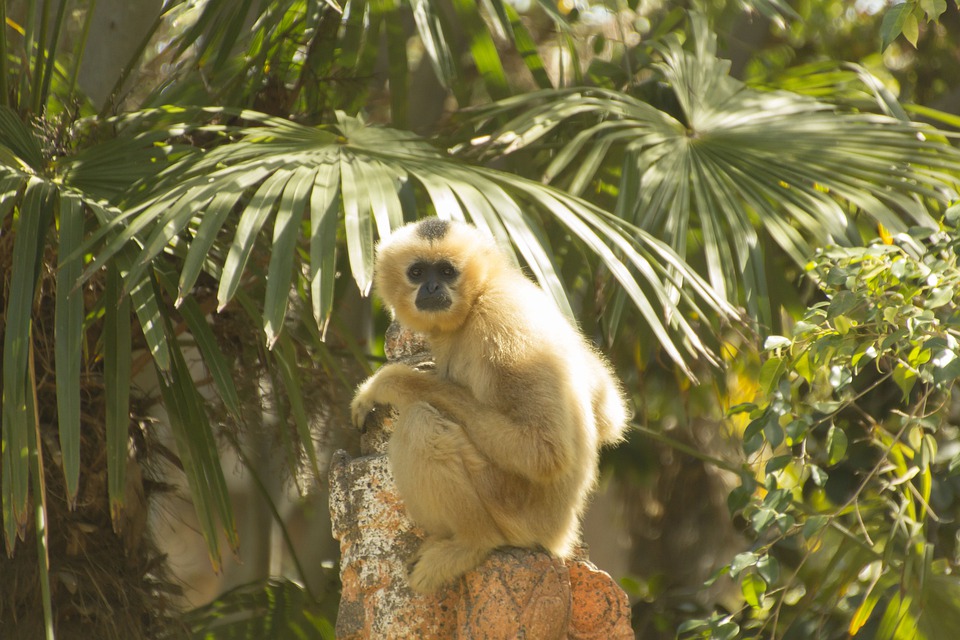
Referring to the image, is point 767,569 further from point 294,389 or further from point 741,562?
point 294,389

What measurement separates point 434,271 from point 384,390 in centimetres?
50

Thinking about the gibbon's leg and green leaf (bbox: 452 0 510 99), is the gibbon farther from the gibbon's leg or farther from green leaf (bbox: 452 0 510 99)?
green leaf (bbox: 452 0 510 99)

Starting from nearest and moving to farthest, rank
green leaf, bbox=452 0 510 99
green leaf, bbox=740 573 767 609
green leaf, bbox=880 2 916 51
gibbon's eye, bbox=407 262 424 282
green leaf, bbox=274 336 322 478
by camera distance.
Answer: green leaf, bbox=880 2 916 51 → green leaf, bbox=740 573 767 609 → gibbon's eye, bbox=407 262 424 282 → green leaf, bbox=274 336 322 478 → green leaf, bbox=452 0 510 99

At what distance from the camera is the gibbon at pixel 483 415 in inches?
138

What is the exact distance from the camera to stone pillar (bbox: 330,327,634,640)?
3.42 meters

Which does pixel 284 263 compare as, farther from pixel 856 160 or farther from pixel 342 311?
pixel 342 311

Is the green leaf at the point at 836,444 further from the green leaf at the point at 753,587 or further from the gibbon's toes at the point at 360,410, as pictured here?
the gibbon's toes at the point at 360,410

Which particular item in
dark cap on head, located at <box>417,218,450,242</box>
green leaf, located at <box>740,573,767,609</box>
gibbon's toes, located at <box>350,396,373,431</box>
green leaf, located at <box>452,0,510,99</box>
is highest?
green leaf, located at <box>452,0,510,99</box>

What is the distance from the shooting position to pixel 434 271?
3936mm

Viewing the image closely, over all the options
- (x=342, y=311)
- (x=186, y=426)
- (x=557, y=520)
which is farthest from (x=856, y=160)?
(x=342, y=311)

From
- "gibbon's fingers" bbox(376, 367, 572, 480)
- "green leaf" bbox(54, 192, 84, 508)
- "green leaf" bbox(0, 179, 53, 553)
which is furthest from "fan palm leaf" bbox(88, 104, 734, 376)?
"gibbon's fingers" bbox(376, 367, 572, 480)

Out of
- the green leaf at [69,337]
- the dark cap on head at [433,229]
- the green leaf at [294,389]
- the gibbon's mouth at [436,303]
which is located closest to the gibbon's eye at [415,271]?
the dark cap on head at [433,229]

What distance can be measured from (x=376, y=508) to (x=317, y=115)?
2.94 meters

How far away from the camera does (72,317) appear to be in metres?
3.85
